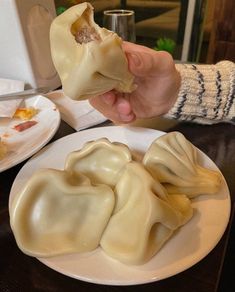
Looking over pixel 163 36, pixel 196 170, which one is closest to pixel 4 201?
pixel 196 170

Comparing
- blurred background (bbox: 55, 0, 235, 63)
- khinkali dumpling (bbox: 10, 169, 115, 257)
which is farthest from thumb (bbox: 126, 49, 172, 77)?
blurred background (bbox: 55, 0, 235, 63)

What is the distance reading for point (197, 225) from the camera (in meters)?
0.43

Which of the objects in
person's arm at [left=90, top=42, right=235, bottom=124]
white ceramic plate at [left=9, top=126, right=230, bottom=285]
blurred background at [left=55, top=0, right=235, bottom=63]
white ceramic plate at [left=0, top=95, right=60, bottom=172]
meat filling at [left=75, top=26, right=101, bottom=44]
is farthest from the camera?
blurred background at [left=55, top=0, right=235, bottom=63]

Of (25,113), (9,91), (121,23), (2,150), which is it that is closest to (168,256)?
(2,150)

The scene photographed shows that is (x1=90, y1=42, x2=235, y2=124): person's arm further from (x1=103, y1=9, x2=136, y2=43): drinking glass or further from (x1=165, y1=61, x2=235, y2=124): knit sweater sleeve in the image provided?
(x1=103, y1=9, x2=136, y2=43): drinking glass

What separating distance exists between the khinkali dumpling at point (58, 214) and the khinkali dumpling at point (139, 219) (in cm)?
2

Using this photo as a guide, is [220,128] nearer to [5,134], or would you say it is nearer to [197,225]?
[197,225]

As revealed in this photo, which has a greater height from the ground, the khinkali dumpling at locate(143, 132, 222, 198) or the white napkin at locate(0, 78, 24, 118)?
the khinkali dumpling at locate(143, 132, 222, 198)

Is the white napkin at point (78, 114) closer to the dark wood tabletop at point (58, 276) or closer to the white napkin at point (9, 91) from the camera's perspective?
the white napkin at point (9, 91)

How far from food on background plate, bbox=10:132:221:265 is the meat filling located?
8.5 inches

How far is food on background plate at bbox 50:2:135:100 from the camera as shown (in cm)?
44

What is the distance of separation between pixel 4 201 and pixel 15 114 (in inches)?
13.1

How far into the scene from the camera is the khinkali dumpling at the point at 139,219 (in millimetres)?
391

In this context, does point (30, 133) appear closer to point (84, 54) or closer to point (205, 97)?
point (84, 54)
